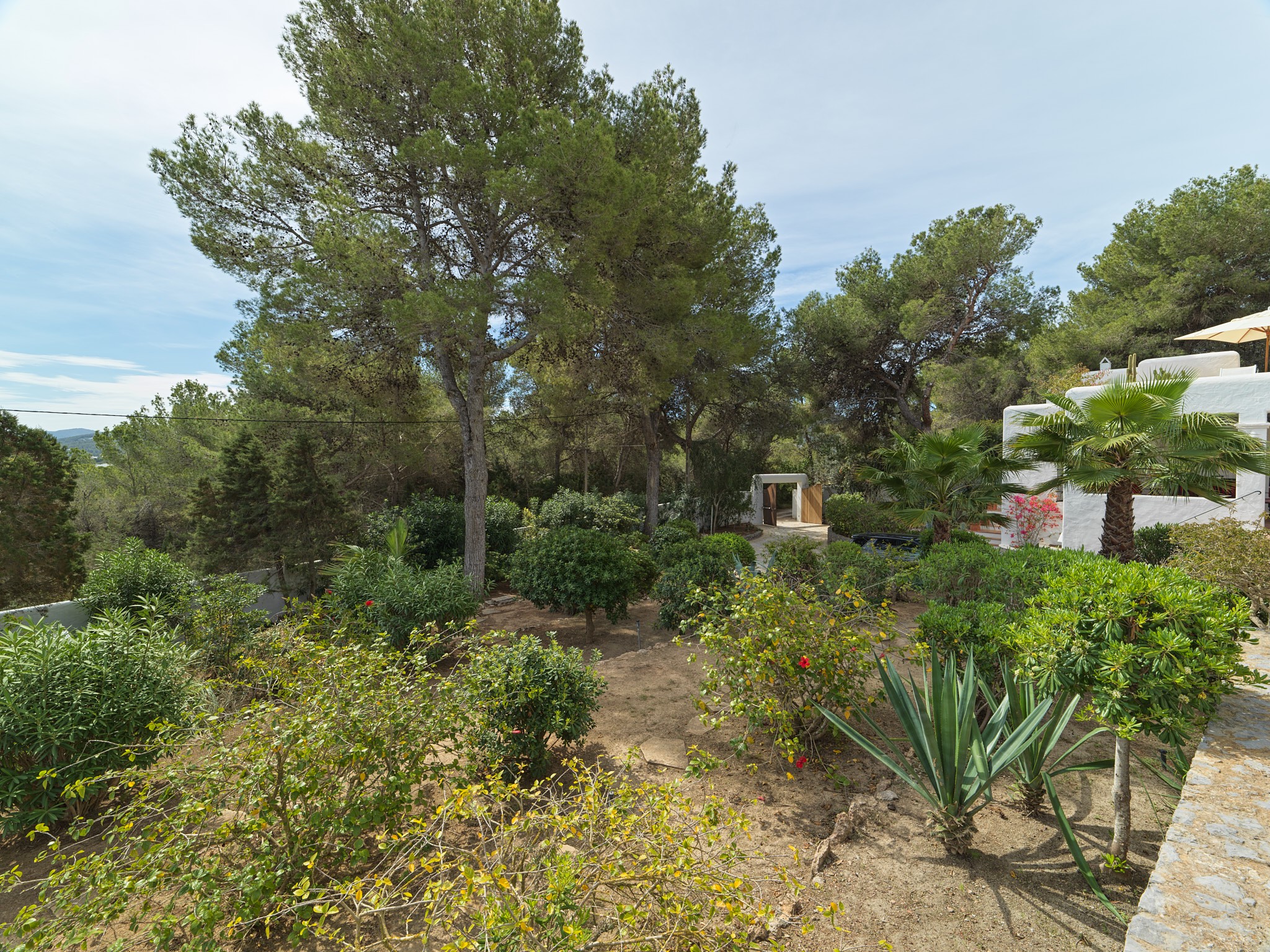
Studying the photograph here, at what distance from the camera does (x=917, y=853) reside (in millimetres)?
2883

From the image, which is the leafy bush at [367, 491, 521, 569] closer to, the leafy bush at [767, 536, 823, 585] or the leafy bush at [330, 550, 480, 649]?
the leafy bush at [330, 550, 480, 649]

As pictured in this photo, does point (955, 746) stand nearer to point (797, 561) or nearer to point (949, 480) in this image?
point (797, 561)

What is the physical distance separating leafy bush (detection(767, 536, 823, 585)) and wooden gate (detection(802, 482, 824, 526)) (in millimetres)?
14853

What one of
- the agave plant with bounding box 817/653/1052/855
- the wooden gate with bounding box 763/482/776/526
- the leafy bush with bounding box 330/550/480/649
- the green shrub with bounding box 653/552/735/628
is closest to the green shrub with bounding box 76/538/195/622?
the leafy bush with bounding box 330/550/480/649

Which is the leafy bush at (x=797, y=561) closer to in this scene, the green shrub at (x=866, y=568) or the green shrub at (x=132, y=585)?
the green shrub at (x=866, y=568)

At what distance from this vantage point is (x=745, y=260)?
15.6 metres

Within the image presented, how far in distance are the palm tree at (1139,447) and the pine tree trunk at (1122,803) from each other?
444cm

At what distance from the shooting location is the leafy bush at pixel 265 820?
6.54ft

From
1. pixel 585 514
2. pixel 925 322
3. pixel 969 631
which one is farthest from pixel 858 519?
pixel 969 631

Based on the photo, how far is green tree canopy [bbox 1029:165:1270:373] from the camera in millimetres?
A: 13531

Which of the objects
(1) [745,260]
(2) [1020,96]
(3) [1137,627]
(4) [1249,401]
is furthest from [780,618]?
(1) [745,260]

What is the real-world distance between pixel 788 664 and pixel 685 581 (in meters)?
3.40

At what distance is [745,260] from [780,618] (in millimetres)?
13902

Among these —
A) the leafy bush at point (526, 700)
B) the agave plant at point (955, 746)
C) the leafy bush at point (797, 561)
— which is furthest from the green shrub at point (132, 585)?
the agave plant at point (955, 746)
